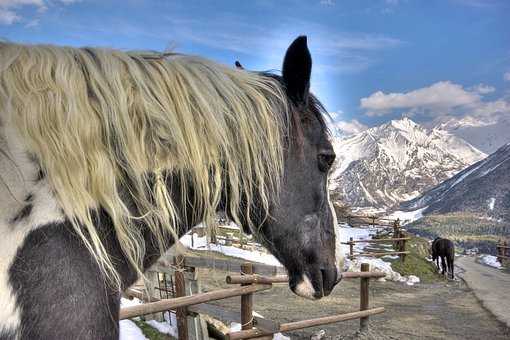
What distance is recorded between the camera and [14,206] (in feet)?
3.25

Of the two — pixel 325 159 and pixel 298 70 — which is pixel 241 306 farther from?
pixel 298 70

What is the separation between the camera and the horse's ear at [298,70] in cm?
152

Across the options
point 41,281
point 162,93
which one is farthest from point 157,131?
point 41,281

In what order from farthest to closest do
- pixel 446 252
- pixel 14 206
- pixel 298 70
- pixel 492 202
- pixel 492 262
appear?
1. pixel 492 202
2. pixel 492 262
3. pixel 446 252
4. pixel 298 70
5. pixel 14 206

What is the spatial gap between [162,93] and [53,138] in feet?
1.08

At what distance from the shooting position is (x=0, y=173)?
99 cm

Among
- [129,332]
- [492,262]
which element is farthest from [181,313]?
[492,262]

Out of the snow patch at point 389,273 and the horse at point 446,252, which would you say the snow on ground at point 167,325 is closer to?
the snow patch at point 389,273

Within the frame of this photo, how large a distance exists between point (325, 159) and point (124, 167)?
818 mm

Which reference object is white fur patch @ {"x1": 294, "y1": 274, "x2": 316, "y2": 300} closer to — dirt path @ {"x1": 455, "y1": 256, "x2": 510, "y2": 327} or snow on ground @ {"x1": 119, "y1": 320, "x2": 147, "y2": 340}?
snow on ground @ {"x1": 119, "y1": 320, "x2": 147, "y2": 340}

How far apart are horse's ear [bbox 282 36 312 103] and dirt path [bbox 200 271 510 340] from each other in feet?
26.0

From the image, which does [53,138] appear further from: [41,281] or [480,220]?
[480,220]

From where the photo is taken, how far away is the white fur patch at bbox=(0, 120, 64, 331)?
3.13 ft

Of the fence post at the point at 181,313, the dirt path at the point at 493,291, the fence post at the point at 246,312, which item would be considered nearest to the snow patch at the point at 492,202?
the dirt path at the point at 493,291
